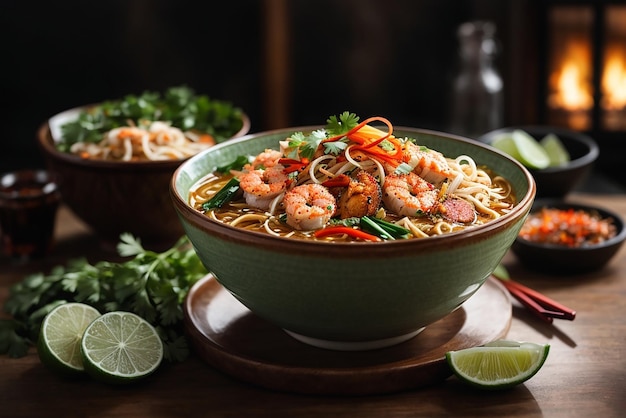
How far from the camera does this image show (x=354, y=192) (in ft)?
8.54

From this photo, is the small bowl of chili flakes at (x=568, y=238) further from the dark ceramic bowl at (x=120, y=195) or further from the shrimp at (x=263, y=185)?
the dark ceramic bowl at (x=120, y=195)

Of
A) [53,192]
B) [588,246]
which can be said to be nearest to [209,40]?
[53,192]

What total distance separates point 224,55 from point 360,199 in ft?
16.8

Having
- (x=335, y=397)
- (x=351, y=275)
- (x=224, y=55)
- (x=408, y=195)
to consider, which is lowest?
(x=335, y=397)

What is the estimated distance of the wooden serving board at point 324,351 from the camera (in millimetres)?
2537

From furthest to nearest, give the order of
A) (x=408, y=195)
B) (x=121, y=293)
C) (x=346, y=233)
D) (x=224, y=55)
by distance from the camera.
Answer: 1. (x=224, y=55)
2. (x=121, y=293)
3. (x=408, y=195)
4. (x=346, y=233)

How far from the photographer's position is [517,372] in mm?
2531

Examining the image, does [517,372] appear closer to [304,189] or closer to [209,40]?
[304,189]

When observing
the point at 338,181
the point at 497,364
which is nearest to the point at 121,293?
the point at 338,181

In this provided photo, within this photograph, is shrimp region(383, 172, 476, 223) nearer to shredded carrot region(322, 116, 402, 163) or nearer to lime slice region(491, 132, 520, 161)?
shredded carrot region(322, 116, 402, 163)

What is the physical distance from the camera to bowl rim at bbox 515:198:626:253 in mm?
3377

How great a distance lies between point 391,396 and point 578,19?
16.5 feet

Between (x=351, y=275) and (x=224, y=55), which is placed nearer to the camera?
(x=351, y=275)

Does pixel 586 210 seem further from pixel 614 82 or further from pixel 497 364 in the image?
pixel 614 82
